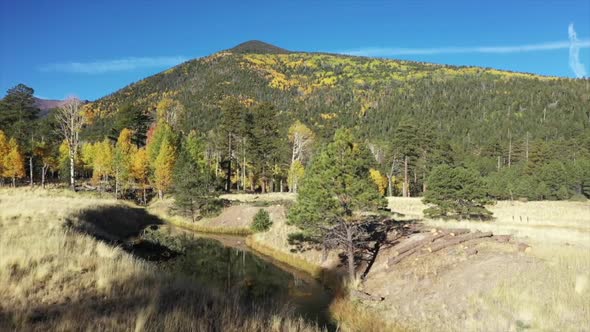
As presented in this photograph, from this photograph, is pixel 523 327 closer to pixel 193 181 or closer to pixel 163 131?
pixel 193 181

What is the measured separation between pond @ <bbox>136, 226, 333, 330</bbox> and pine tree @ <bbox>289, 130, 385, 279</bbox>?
3.20 meters

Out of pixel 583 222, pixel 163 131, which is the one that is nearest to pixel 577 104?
pixel 583 222

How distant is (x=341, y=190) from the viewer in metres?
18.9

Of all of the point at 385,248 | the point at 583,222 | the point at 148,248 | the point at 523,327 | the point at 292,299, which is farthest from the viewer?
the point at 583,222

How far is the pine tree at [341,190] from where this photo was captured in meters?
18.7

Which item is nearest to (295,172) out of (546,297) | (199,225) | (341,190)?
(199,225)

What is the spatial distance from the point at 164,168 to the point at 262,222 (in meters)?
26.5

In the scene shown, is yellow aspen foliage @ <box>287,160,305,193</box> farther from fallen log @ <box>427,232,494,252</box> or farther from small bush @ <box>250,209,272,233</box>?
fallen log @ <box>427,232,494,252</box>

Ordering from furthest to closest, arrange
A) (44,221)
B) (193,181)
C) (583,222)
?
(193,181) → (583,222) → (44,221)

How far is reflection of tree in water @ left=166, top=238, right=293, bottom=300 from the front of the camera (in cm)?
2045

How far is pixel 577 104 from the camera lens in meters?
163

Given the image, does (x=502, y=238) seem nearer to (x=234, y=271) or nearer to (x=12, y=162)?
(x=234, y=271)

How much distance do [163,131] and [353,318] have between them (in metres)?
56.6

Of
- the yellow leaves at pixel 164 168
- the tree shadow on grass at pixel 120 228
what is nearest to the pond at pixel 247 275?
the tree shadow on grass at pixel 120 228
